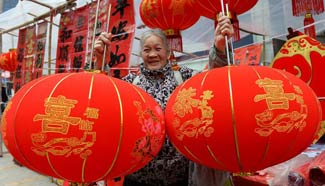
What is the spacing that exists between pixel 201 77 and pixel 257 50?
9.91 ft

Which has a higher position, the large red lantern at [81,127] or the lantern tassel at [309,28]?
the lantern tassel at [309,28]

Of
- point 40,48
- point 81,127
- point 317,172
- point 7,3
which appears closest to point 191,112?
point 81,127

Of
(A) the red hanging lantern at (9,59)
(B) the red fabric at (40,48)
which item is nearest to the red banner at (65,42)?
(B) the red fabric at (40,48)

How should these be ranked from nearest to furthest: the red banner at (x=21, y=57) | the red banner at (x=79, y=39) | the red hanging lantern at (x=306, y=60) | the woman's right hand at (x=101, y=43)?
the woman's right hand at (x=101, y=43), the red hanging lantern at (x=306, y=60), the red banner at (x=79, y=39), the red banner at (x=21, y=57)

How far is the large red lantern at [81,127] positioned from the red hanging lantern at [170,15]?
6.01ft

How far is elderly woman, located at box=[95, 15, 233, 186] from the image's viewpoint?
1286mm

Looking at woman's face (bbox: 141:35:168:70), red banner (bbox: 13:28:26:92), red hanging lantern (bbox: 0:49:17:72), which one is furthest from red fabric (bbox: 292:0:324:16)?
red hanging lantern (bbox: 0:49:17:72)

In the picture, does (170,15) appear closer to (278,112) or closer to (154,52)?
(154,52)

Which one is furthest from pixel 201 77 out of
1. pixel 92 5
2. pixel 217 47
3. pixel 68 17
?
pixel 68 17

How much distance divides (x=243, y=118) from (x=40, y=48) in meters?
4.12

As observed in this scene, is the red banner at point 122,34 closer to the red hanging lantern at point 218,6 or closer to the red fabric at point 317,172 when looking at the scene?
the red hanging lantern at point 218,6

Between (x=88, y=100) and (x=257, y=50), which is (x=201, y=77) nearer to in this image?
(x=88, y=100)

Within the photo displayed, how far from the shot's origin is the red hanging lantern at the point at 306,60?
69.6 inches

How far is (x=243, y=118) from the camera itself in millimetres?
812
